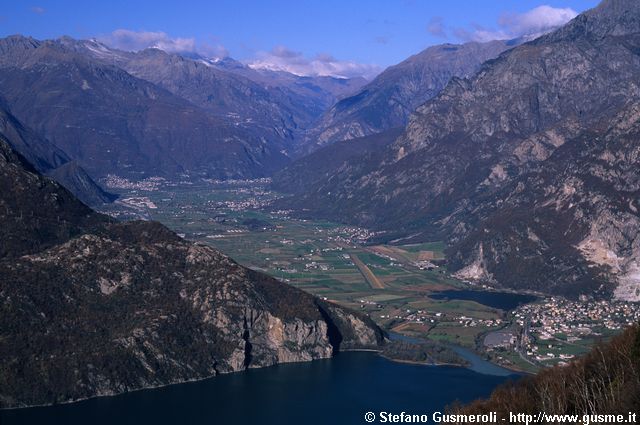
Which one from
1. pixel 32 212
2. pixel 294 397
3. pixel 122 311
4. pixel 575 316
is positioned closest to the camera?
pixel 294 397

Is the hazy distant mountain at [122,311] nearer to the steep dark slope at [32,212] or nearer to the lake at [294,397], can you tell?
the steep dark slope at [32,212]

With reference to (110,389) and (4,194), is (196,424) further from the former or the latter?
(4,194)

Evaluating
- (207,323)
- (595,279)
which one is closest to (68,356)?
(207,323)

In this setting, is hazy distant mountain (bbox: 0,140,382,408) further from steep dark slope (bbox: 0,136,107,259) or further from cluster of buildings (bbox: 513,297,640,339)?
cluster of buildings (bbox: 513,297,640,339)

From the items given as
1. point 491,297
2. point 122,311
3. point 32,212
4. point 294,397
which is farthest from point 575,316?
point 32,212

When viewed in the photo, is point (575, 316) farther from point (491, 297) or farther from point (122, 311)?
point (122, 311)

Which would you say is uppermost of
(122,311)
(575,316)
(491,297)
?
(122,311)

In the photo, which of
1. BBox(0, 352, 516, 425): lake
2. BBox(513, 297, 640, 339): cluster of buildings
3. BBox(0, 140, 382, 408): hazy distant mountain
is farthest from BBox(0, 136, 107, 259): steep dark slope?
BBox(513, 297, 640, 339): cluster of buildings
